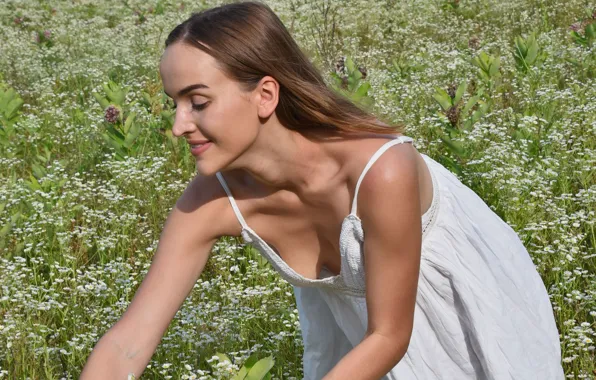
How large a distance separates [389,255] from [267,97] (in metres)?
0.45

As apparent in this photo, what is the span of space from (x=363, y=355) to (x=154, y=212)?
7.20 ft

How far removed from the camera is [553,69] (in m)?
5.31

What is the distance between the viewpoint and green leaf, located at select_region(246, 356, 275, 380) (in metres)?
1.67

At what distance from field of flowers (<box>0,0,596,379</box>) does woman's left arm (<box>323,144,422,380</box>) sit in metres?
0.37

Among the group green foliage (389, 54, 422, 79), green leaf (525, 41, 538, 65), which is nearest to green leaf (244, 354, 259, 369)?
green leaf (525, 41, 538, 65)

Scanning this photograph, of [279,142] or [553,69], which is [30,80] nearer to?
[553,69]

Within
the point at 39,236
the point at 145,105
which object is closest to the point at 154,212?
the point at 39,236

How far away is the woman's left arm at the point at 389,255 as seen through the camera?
1.84m

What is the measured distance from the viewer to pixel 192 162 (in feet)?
14.7

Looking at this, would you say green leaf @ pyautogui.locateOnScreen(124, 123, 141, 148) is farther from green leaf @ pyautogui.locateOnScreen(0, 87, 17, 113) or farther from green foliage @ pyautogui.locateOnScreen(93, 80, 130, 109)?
green leaf @ pyautogui.locateOnScreen(0, 87, 17, 113)

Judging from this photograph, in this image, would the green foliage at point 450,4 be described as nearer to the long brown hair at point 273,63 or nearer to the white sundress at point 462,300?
the white sundress at point 462,300

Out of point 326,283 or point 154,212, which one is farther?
point 154,212

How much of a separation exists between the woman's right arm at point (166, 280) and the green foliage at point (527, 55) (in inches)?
143

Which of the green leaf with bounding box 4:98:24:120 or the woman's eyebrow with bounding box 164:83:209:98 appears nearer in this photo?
the woman's eyebrow with bounding box 164:83:209:98
